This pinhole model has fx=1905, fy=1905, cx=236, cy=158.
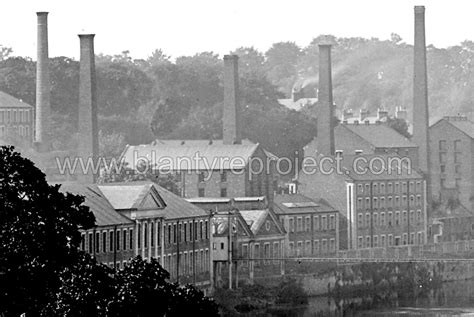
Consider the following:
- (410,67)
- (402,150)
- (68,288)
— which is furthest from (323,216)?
(410,67)

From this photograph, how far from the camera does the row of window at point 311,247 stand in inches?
3017

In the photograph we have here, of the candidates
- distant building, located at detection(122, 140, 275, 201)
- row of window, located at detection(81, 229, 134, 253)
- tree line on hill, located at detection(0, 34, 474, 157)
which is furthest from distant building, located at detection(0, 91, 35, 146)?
row of window, located at detection(81, 229, 134, 253)

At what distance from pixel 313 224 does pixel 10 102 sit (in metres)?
26.9

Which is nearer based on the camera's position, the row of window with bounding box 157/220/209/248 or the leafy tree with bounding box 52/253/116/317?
the leafy tree with bounding box 52/253/116/317

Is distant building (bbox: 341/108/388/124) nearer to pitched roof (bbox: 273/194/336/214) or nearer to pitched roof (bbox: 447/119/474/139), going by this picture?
pitched roof (bbox: 447/119/474/139)

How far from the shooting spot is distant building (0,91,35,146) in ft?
323

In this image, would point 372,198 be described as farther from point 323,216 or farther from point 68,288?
point 68,288

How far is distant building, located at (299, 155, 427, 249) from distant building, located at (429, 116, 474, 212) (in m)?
9.11

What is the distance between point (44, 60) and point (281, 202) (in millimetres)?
18331

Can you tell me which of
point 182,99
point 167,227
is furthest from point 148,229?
point 182,99

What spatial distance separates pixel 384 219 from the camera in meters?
84.6

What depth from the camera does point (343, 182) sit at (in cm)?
8256

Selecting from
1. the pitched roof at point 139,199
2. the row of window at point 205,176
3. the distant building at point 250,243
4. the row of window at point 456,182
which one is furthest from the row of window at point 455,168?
the pitched roof at point 139,199

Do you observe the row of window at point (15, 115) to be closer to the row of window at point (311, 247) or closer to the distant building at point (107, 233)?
the row of window at point (311, 247)
